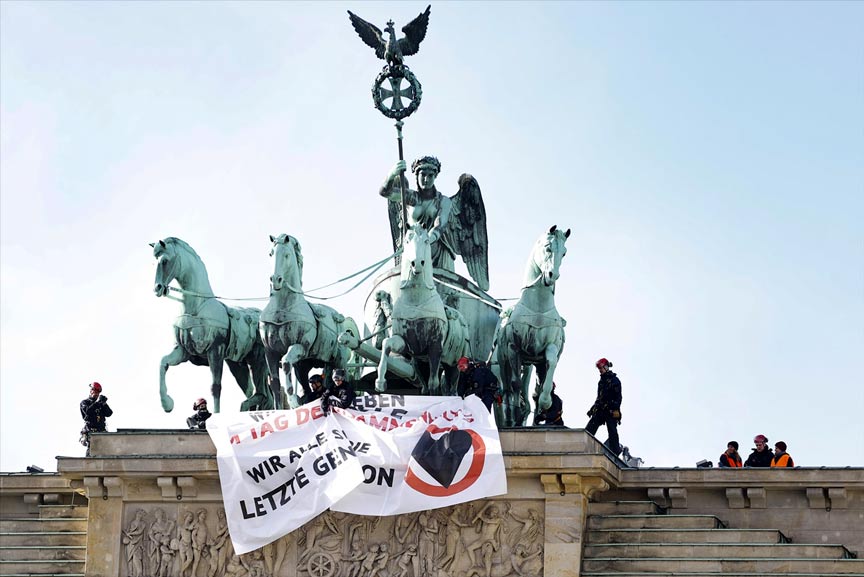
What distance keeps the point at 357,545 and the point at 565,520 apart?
3.05 metres

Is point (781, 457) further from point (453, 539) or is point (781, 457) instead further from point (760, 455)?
point (453, 539)

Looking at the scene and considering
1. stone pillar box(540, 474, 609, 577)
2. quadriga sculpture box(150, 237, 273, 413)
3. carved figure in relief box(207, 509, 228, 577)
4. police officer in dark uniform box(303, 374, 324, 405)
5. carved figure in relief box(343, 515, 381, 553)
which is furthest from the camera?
quadriga sculpture box(150, 237, 273, 413)

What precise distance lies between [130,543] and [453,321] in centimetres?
605

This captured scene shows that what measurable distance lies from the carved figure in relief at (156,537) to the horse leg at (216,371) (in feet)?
8.89

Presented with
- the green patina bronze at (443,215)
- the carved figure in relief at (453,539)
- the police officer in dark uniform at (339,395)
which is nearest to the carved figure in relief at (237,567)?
the police officer in dark uniform at (339,395)

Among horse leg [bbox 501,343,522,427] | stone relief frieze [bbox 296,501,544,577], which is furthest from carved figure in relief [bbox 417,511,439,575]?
horse leg [bbox 501,343,522,427]

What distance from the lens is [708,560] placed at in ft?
123

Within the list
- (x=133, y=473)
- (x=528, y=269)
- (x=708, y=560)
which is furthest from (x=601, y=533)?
(x=133, y=473)

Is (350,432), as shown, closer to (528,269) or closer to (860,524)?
(528,269)

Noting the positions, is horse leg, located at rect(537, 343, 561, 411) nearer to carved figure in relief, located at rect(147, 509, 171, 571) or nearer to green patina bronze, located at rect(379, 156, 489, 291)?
green patina bronze, located at rect(379, 156, 489, 291)

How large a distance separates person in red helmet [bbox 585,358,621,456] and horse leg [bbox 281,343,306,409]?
4.48 m

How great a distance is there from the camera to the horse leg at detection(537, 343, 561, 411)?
131 ft

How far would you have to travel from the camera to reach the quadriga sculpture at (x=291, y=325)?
4041 cm

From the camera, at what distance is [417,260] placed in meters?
39.5
